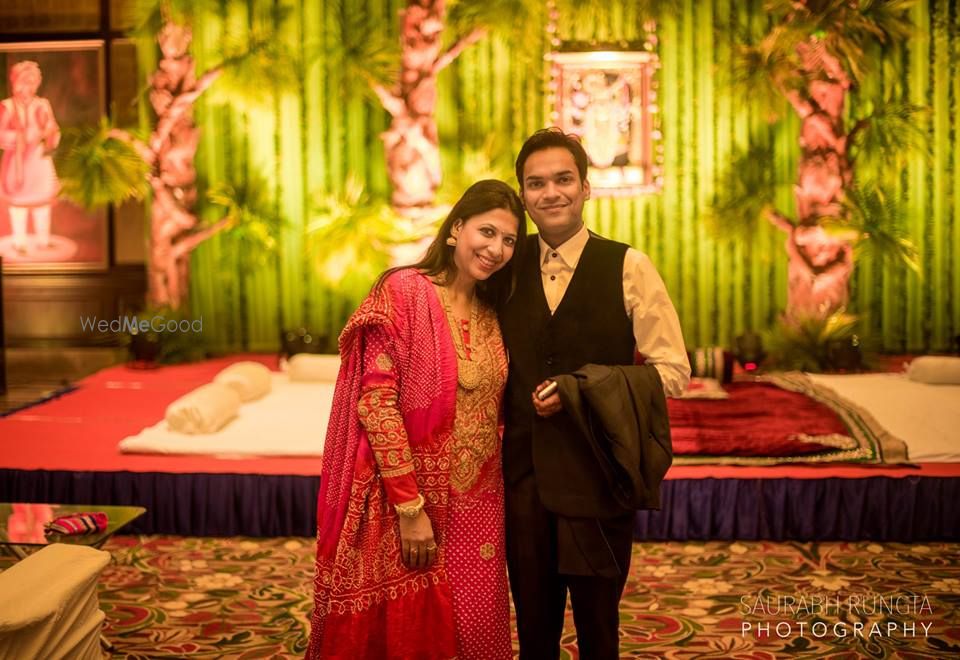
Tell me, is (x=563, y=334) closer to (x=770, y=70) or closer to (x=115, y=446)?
(x=115, y=446)

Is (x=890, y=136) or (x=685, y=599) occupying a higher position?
(x=890, y=136)

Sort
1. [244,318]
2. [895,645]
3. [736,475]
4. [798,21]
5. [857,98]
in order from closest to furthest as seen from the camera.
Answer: [895,645] → [736,475] → [798,21] → [857,98] → [244,318]

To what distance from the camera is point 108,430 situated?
4.41 m

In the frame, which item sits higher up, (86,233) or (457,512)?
(86,233)

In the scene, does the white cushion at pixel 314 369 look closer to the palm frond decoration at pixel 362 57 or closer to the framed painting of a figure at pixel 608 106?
the palm frond decoration at pixel 362 57

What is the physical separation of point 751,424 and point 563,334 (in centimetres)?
229

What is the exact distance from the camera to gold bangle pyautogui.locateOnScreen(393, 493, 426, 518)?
2.07 meters

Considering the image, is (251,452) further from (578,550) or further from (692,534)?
(578,550)

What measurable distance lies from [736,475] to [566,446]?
1.91 metres

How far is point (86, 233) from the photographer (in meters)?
7.59

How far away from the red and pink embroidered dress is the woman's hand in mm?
30

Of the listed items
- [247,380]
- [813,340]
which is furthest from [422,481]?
[813,340]

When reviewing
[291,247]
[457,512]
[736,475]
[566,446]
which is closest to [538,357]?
[566,446]

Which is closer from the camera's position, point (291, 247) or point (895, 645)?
point (895, 645)
